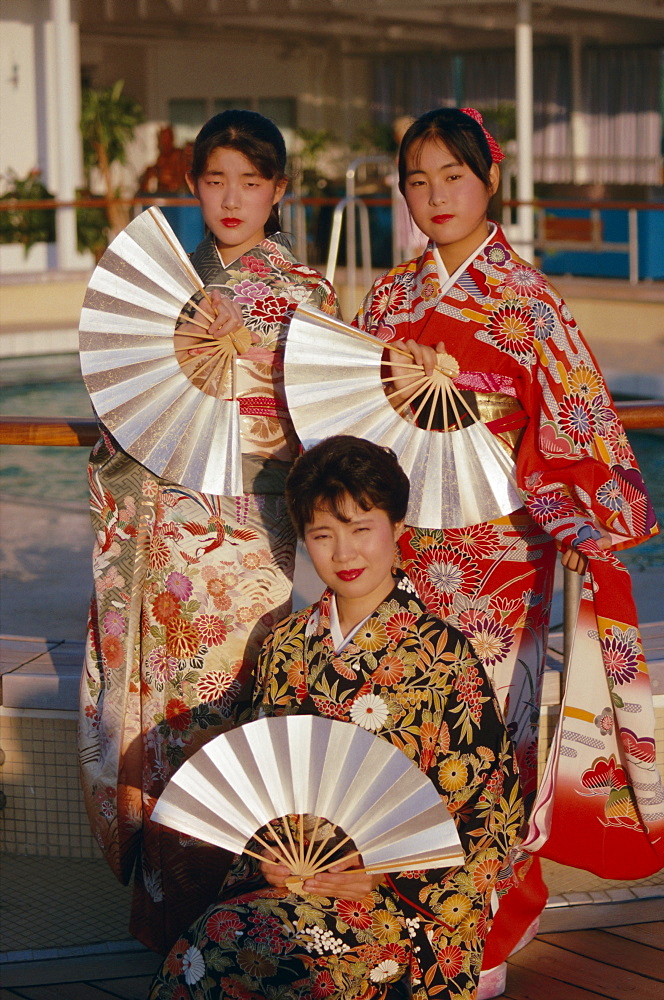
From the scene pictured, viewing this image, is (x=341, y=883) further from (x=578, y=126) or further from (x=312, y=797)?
(x=578, y=126)

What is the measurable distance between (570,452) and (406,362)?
293 mm

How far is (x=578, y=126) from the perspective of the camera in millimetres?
17719

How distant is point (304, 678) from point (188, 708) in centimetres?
33

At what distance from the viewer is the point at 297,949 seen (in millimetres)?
1766

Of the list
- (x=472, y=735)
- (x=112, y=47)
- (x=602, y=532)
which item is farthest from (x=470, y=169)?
(x=112, y=47)

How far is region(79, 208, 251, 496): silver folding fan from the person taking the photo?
6.95ft

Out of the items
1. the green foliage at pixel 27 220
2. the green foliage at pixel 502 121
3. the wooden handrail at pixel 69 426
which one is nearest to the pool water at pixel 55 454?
the wooden handrail at pixel 69 426

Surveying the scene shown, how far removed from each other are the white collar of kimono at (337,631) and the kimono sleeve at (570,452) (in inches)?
14.0

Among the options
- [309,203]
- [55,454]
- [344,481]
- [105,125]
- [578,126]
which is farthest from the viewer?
[578,126]

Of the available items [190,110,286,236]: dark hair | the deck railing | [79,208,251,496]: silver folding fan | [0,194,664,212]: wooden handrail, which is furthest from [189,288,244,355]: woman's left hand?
the deck railing

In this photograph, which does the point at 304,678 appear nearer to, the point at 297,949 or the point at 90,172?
the point at 297,949

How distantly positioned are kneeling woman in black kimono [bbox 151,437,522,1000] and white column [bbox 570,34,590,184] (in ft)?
53.8

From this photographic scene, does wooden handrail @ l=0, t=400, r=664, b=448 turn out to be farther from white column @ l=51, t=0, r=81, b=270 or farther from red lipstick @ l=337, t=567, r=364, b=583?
white column @ l=51, t=0, r=81, b=270

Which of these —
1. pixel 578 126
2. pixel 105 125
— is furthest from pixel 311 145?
pixel 578 126
